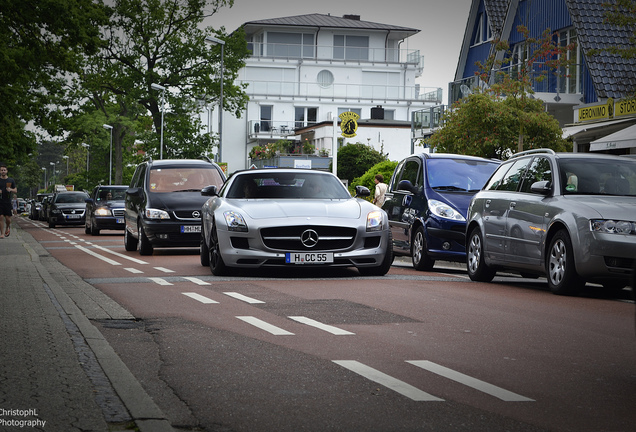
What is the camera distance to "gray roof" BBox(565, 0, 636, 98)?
105ft

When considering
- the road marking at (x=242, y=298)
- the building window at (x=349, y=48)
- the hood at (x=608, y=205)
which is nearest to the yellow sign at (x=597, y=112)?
the hood at (x=608, y=205)

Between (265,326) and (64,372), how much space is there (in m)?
2.69

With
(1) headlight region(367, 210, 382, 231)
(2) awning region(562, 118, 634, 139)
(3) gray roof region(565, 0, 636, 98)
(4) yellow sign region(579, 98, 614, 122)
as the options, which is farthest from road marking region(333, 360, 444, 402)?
(3) gray roof region(565, 0, 636, 98)

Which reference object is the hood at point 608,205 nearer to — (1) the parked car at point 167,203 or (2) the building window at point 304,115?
(1) the parked car at point 167,203

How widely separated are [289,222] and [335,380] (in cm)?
718

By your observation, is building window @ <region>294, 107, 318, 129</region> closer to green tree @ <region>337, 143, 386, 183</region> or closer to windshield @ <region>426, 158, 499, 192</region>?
green tree @ <region>337, 143, 386, 183</region>

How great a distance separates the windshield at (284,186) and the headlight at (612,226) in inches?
187

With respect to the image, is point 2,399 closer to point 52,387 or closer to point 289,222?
point 52,387

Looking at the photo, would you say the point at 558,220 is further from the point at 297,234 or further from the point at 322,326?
the point at 322,326

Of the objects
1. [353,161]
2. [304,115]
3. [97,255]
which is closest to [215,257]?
[97,255]

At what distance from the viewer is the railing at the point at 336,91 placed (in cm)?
8844

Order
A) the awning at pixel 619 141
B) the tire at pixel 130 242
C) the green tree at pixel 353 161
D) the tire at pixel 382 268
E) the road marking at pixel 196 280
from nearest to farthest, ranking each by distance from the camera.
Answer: the road marking at pixel 196 280, the tire at pixel 382 268, the tire at pixel 130 242, the awning at pixel 619 141, the green tree at pixel 353 161

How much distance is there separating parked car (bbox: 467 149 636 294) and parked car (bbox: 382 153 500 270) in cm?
106

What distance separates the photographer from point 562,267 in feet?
38.2
